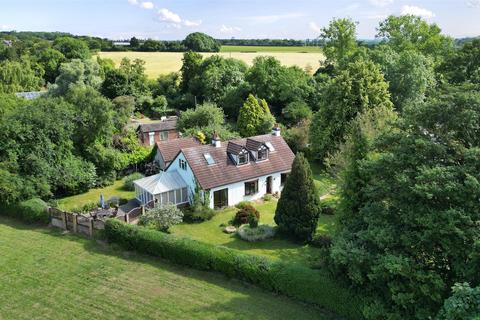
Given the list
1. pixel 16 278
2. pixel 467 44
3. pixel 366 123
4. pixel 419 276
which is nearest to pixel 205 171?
pixel 366 123

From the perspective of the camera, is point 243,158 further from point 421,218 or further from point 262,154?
point 421,218

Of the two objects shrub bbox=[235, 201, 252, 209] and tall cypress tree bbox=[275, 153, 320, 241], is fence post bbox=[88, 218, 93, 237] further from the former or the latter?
tall cypress tree bbox=[275, 153, 320, 241]

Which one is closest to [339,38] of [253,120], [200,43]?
[253,120]

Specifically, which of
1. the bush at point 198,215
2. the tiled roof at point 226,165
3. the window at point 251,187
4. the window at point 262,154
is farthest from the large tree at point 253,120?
the bush at point 198,215

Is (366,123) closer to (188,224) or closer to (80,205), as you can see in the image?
(188,224)

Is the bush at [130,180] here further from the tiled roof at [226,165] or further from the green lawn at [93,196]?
the tiled roof at [226,165]
